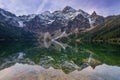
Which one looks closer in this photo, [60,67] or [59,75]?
[59,75]

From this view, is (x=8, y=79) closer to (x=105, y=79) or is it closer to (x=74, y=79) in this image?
(x=74, y=79)

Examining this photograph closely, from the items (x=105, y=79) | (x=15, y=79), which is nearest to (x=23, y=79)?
(x=15, y=79)

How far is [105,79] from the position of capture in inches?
1273

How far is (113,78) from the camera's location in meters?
33.2

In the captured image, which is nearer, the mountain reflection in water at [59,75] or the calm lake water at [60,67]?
the mountain reflection in water at [59,75]

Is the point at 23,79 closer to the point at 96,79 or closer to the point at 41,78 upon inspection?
the point at 41,78

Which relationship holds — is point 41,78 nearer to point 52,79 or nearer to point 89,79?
point 52,79

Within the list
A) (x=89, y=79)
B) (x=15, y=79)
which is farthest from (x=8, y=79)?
(x=89, y=79)

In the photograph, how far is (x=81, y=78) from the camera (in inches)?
1316

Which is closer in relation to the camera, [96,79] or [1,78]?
[96,79]

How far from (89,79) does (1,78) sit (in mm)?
13035

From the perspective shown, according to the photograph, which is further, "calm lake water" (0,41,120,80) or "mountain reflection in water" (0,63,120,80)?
"calm lake water" (0,41,120,80)

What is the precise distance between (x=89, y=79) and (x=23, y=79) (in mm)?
9331

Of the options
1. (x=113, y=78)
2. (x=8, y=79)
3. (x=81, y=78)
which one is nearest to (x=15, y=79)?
(x=8, y=79)
